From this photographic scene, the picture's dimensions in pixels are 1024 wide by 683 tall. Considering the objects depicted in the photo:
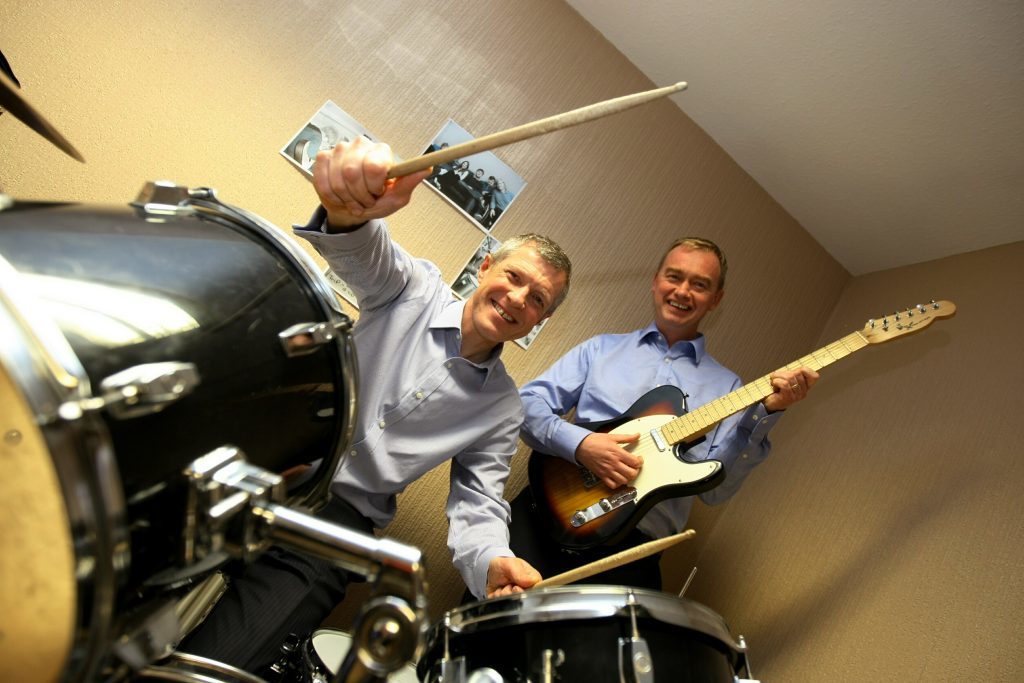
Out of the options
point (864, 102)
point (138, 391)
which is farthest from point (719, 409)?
point (138, 391)

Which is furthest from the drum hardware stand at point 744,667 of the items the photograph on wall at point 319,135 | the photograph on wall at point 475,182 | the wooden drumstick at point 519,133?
the photograph on wall at point 319,135

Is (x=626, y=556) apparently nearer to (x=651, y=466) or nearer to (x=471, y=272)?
(x=651, y=466)

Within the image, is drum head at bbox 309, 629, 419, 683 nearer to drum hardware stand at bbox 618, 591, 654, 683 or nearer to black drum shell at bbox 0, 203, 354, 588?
drum hardware stand at bbox 618, 591, 654, 683

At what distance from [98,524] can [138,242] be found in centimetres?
31

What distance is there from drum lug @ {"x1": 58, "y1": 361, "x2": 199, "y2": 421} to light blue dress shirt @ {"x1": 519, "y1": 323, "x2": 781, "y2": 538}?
1.29 m

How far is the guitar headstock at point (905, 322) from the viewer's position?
79.0 inches

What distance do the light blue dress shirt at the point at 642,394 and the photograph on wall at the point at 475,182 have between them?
0.52 meters

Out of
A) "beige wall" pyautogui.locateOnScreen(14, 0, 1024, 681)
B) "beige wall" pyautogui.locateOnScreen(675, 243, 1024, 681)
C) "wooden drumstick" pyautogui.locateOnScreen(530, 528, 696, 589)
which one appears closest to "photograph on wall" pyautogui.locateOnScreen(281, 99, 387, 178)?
"beige wall" pyautogui.locateOnScreen(14, 0, 1024, 681)

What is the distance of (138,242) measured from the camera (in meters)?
0.72

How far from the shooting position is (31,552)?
540mm

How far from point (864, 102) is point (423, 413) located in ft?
5.52

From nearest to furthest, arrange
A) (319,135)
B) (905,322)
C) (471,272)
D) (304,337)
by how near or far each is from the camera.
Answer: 1. (304,337)
2. (319,135)
3. (905,322)
4. (471,272)

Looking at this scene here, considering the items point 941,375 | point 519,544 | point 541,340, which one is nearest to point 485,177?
point 541,340

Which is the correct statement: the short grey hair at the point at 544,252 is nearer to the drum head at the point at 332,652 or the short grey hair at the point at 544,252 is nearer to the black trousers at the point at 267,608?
the black trousers at the point at 267,608
